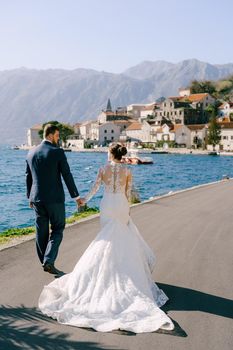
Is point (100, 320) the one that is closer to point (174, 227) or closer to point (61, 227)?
point (61, 227)

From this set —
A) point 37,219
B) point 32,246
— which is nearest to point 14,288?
point 37,219

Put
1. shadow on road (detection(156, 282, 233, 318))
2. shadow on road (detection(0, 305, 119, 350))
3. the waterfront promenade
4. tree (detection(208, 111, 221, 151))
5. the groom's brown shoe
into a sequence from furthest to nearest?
tree (detection(208, 111, 221, 151))
the groom's brown shoe
shadow on road (detection(156, 282, 233, 318))
the waterfront promenade
shadow on road (detection(0, 305, 119, 350))

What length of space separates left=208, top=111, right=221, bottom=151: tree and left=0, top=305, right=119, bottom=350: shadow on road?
11478 centimetres

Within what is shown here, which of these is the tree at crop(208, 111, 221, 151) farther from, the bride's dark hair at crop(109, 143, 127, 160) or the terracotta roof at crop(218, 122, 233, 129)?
the bride's dark hair at crop(109, 143, 127, 160)

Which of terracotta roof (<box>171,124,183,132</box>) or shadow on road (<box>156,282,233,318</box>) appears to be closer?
shadow on road (<box>156,282,233,318</box>)

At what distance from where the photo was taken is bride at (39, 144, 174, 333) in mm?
5551

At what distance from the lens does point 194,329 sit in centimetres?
542

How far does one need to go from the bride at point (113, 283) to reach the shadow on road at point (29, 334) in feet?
0.75

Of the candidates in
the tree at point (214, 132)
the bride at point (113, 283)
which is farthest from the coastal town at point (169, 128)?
the bride at point (113, 283)

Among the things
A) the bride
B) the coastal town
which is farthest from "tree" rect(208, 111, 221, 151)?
the bride

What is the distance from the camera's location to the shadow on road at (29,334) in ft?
16.0

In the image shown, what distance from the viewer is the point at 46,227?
25.0 ft

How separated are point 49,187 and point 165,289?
2.52m

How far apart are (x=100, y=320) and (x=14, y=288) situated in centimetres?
179
